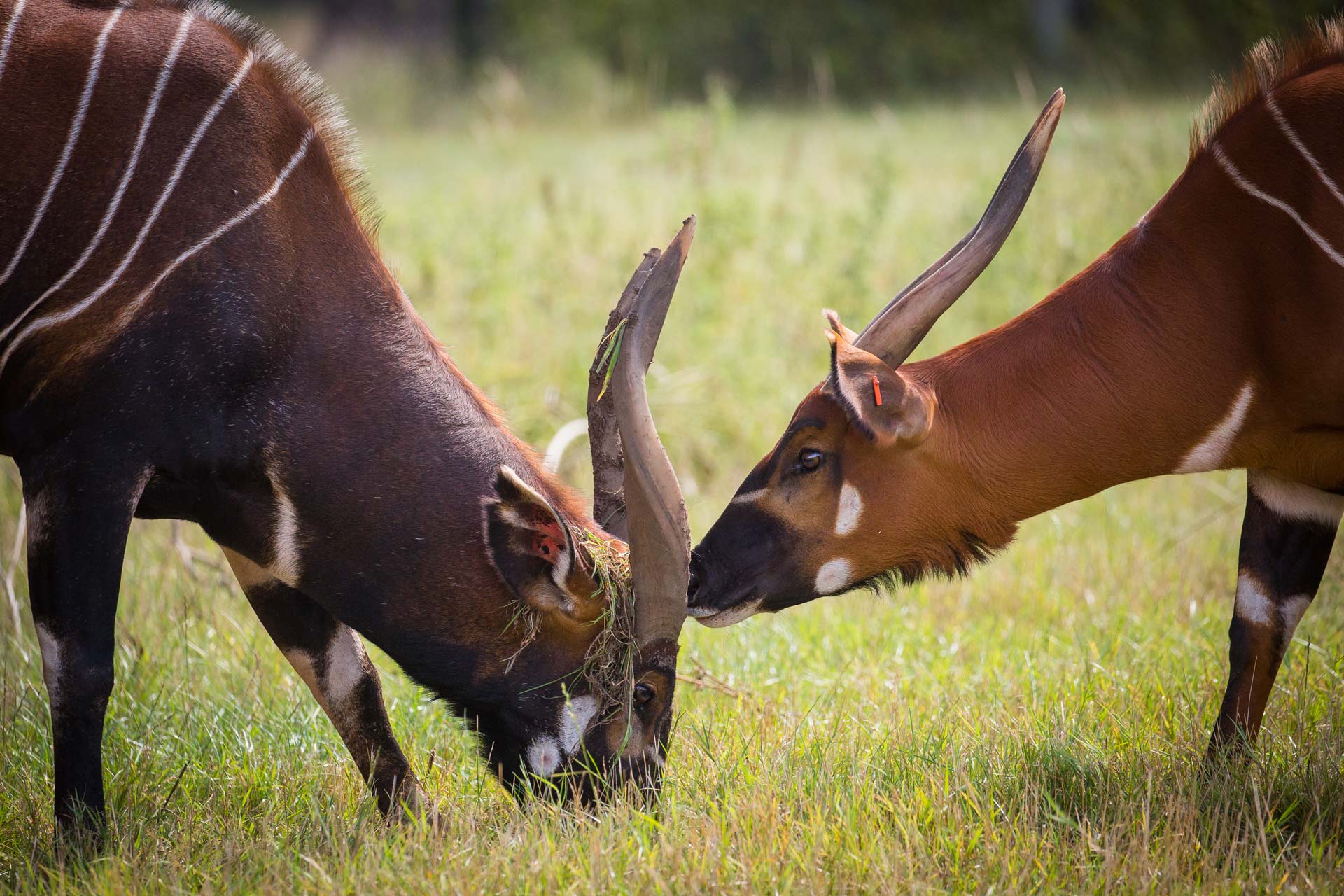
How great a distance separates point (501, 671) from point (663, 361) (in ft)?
16.8

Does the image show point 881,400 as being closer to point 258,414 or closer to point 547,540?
point 547,540

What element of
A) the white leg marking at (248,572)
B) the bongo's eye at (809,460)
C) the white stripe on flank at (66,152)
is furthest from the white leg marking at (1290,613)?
the white stripe on flank at (66,152)

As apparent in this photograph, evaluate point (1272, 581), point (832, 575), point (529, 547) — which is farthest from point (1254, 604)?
point (529, 547)

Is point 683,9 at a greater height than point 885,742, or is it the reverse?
point 683,9

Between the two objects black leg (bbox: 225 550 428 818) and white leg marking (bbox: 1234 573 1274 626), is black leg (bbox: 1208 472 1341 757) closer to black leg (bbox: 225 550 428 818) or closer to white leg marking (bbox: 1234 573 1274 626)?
white leg marking (bbox: 1234 573 1274 626)

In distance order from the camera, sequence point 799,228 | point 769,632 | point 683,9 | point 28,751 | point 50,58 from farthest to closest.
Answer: point 683,9, point 799,228, point 769,632, point 28,751, point 50,58

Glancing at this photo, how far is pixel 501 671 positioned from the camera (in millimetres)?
3691

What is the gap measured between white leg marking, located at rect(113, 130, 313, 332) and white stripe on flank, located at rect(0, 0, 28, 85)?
0.75 m

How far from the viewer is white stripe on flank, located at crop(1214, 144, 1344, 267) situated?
140 inches

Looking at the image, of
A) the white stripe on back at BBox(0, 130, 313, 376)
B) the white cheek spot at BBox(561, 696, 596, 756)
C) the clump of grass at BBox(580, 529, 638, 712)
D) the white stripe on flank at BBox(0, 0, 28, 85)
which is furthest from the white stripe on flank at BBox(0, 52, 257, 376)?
the white cheek spot at BBox(561, 696, 596, 756)

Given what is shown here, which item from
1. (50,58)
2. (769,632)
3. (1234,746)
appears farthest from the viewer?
(769,632)

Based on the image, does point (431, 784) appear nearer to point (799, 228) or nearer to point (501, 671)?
point (501, 671)

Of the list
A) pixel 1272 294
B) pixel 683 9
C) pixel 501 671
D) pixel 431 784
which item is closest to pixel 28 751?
pixel 431 784

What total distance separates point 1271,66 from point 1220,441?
3.90 feet
